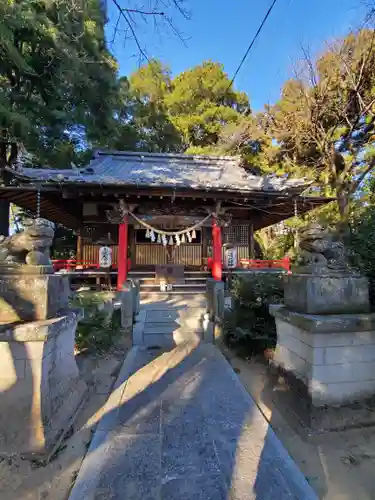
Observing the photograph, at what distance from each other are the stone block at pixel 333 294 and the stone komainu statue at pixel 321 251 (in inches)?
5.3

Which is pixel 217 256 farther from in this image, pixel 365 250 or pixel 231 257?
pixel 365 250

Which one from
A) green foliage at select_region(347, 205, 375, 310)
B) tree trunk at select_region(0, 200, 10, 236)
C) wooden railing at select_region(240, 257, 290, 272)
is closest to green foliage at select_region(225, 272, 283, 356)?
green foliage at select_region(347, 205, 375, 310)

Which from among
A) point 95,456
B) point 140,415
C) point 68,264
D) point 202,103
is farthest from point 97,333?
point 202,103

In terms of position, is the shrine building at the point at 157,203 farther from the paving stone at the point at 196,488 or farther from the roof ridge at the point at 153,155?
the paving stone at the point at 196,488

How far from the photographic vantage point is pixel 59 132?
11.6 m

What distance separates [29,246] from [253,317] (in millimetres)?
3636

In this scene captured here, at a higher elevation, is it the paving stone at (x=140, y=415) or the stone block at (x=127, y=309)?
the stone block at (x=127, y=309)

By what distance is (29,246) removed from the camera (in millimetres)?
2863

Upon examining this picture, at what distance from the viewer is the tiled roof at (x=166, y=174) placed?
780 centimetres

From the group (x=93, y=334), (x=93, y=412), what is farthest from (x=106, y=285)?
(x=93, y=412)

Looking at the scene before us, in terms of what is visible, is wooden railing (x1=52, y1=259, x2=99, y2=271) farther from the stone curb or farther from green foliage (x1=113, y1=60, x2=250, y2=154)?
green foliage (x1=113, y1=60, x2=250, y2=154)

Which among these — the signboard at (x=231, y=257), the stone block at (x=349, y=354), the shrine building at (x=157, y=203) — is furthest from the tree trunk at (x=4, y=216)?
the stone block at (x=349, y=354)

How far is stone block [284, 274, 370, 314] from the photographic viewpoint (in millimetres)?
2855

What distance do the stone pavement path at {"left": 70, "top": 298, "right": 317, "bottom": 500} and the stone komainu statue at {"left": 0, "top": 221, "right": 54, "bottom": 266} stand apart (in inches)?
73.1
